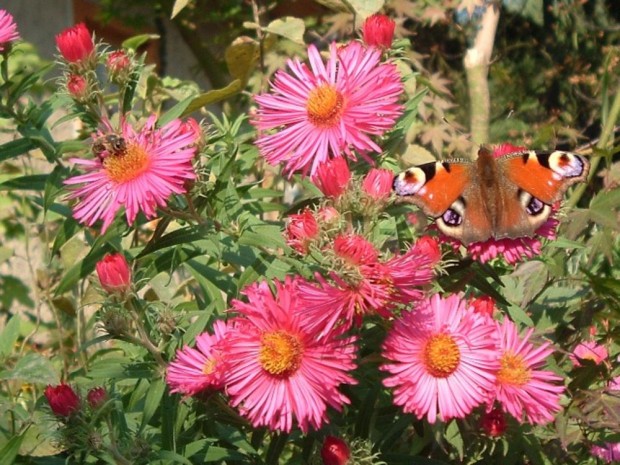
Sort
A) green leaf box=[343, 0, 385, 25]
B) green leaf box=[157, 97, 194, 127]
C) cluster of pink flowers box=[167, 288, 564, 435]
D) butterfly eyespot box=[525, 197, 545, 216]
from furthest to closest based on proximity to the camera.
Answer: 1. green leaf box=[343, 0, 385, 25]
2. green leaf box=[157, 97, 194, 127]
3. butterfly eyespot box=[525, 197, 545, 216]
4. cluster of pink flowers box=[167, 288, 564, 435]

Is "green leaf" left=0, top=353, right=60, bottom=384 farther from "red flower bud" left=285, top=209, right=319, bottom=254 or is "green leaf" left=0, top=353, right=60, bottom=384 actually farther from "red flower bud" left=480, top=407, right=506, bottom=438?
"red flower bud" left=480, top=407, right=506, bottom=438

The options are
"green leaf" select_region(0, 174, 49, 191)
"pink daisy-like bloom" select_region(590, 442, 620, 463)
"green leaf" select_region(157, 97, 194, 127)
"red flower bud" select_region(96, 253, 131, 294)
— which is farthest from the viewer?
"green leaf" select_region(0, 174, 49, 191)

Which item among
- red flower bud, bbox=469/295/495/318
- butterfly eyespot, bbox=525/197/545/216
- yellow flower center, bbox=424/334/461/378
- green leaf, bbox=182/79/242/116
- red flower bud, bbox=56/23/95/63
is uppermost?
green leaf, bbox=182/79/242/116

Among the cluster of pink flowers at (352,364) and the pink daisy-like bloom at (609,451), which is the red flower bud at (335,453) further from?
the pink daisy-like bloom at (609,451)

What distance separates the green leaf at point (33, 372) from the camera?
151 cm

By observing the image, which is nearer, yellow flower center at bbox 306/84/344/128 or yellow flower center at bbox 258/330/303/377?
yellow flower center at bbox 258/330/303/377

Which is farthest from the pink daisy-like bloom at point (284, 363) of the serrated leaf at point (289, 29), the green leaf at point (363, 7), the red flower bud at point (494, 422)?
the serrated leaf at point (289, 29)

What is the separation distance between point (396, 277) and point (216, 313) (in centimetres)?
47

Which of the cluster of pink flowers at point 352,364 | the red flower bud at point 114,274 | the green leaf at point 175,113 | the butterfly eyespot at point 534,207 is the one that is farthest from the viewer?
the green leaf at point 175,113

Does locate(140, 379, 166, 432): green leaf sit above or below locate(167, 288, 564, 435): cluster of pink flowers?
below

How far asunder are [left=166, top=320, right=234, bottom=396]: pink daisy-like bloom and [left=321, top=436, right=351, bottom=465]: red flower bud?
15 centimetres

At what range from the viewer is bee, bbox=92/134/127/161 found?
4.04 ft

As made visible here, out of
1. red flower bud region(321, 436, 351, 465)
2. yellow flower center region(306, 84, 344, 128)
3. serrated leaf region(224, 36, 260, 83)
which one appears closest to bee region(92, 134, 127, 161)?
yellow flower center region(306, 84, 344, 128)

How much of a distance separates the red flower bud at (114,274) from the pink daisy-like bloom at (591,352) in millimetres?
687
